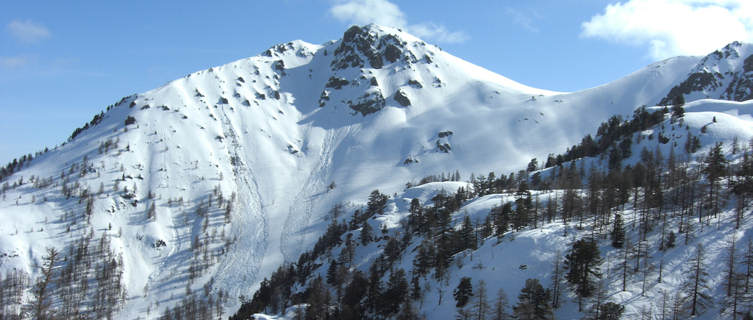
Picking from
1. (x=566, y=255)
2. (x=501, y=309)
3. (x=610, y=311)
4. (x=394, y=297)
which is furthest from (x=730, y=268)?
(x=394, y=297)

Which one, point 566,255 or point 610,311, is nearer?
point 610,311

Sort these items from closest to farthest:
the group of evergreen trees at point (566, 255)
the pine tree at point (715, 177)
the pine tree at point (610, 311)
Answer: the pine tree at point (610, 311)
the group of evergreen trees at point (566, 255)
the pine tree at point (715, 177)

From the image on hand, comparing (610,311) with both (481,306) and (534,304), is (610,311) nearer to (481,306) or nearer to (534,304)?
(534,304)

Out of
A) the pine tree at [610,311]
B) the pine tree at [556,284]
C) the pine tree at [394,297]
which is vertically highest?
the pine tree at [556,284]

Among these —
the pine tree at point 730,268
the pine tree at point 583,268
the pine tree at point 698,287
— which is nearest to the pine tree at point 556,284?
the pine tree at point 583,268

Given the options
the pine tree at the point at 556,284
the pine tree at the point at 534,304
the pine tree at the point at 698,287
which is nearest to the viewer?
the pine tree at the point at 534,304

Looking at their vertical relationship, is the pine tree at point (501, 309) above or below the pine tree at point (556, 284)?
below

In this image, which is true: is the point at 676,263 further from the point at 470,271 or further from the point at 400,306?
the point at 400,306

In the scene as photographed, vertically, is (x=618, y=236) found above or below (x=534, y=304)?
A: above

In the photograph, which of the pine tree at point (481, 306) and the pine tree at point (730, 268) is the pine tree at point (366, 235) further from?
the pine tree at point (730, 268)

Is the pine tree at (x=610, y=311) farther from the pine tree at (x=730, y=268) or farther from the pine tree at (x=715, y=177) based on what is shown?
the pine tree at (x=715, y=177)

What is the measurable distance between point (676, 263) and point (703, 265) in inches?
155

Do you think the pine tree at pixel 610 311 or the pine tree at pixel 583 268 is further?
the pine tree at pixel 583 268

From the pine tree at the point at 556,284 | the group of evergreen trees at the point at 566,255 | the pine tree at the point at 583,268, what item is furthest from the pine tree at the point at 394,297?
the pine tree at the point at 583,268
